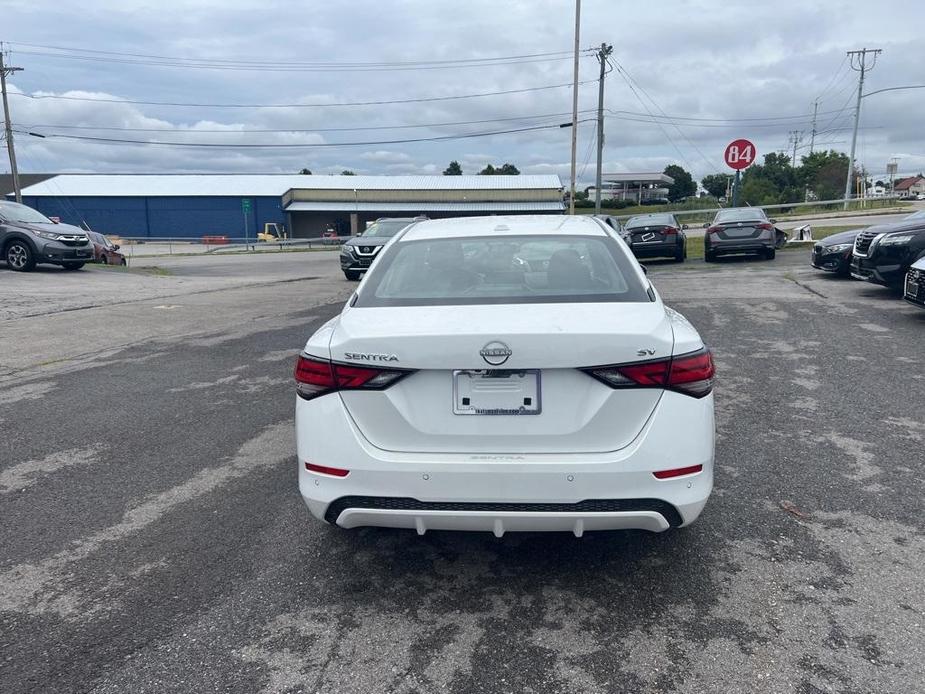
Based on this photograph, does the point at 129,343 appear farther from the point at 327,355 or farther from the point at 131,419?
the point at 327,355

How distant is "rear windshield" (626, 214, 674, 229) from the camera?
70.0 feet

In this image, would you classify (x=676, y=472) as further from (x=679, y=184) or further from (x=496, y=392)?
(x=679, y=184)

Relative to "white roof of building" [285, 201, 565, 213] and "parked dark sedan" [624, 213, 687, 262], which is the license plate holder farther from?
"white roof of building" [285, 201, 565, 213]

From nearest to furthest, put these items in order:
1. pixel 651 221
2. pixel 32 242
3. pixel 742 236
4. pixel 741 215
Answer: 1. pixel 32 242
2. pixel 742 236
3. pixel 741 215
4. pixel 651 221

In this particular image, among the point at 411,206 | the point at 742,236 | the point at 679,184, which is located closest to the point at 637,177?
the point at 679,184

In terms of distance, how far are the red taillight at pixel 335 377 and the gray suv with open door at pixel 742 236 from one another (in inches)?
732

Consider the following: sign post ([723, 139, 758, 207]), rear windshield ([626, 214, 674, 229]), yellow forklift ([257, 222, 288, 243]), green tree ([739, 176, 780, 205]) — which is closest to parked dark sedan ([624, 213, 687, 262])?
rear windshield ([626, 214, 674, 229])

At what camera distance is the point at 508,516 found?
3129mm

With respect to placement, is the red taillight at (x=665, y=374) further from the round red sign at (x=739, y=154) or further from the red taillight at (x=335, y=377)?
the round red sign at (x=739, y=154)

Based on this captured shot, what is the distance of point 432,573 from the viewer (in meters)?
3.65

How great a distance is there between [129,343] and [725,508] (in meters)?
8.16

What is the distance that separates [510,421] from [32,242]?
63.0ft

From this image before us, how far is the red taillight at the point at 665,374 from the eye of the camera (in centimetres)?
309

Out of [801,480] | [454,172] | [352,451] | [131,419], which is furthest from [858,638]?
[454,172]
